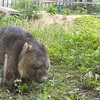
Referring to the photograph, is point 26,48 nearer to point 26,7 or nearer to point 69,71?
point 69,71

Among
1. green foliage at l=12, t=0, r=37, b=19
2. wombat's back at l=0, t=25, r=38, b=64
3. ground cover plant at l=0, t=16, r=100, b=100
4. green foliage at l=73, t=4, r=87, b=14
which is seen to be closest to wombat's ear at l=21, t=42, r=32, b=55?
wombat's back at l=0, t=25, r=38, b=64

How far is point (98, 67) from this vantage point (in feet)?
19.7

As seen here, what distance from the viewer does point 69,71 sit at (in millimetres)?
6484

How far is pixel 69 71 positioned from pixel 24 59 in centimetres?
159

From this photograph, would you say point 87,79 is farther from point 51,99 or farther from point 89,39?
point 89,39

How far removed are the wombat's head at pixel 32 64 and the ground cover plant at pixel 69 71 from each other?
7.2 inches

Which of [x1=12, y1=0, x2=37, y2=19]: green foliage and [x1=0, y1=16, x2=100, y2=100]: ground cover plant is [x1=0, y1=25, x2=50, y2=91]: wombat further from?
[x1=12, y1=0, x2=37, y2=19]: green foliage

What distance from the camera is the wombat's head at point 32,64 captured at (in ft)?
16.4

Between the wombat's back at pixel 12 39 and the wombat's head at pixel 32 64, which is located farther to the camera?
the wombat's back at pixel 12 39

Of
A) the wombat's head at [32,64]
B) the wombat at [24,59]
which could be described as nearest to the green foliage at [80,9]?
the wombat at [24,59]

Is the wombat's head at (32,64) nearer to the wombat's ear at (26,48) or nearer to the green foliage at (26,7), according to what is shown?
the wombat's ear at (26,48)

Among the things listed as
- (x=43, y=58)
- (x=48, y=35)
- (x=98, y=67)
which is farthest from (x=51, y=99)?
(x=48, y=35)

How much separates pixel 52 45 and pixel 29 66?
2.94 meters

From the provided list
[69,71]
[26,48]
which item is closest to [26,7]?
[69,71]
